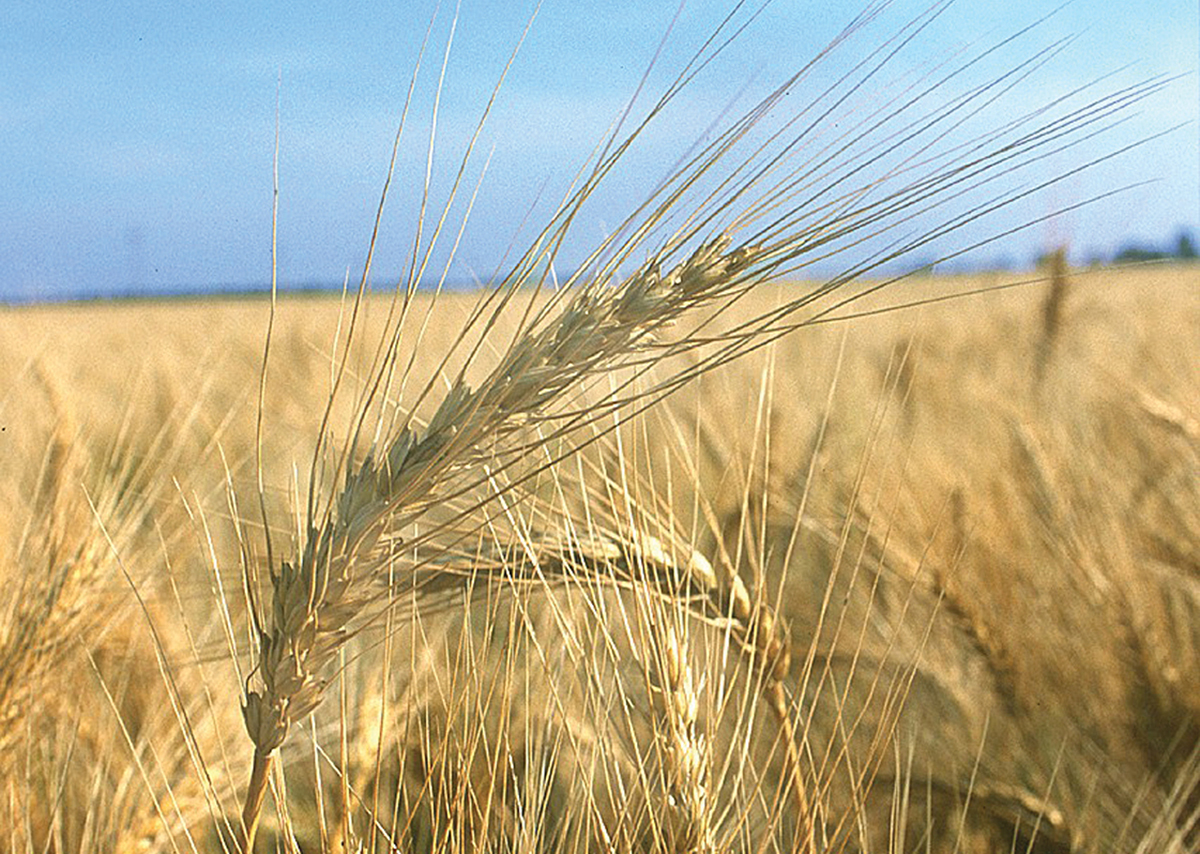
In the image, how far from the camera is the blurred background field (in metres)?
0.73

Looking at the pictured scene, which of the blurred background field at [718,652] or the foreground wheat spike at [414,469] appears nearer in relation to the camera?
the foreground wheat spike at [414,469]

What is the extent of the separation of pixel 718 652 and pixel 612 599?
386 mm

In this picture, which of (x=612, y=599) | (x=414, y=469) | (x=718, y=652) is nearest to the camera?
(x=414, y=469)

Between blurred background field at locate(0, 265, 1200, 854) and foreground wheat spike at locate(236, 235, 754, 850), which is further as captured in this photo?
blurred background field at locate(0, 265, 1200, 854)

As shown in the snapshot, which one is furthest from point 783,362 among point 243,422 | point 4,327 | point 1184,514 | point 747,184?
point 747,184

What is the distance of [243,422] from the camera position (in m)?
3.21

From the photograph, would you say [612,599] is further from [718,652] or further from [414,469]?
[414,469]

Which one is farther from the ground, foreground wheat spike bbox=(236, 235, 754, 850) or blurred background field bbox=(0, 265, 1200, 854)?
foreground wheat spike bbox=(236, 235, 754, 850)

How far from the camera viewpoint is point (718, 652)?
32.6 inches

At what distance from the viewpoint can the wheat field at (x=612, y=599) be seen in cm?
58

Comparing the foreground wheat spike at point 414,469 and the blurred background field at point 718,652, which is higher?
the foreground wheat spike at point 414,469

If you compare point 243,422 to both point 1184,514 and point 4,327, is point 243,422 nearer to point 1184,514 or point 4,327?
point 4,327

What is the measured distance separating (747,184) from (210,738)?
28.7 inches

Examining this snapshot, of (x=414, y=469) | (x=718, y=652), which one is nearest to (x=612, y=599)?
(x=718, y=652)
